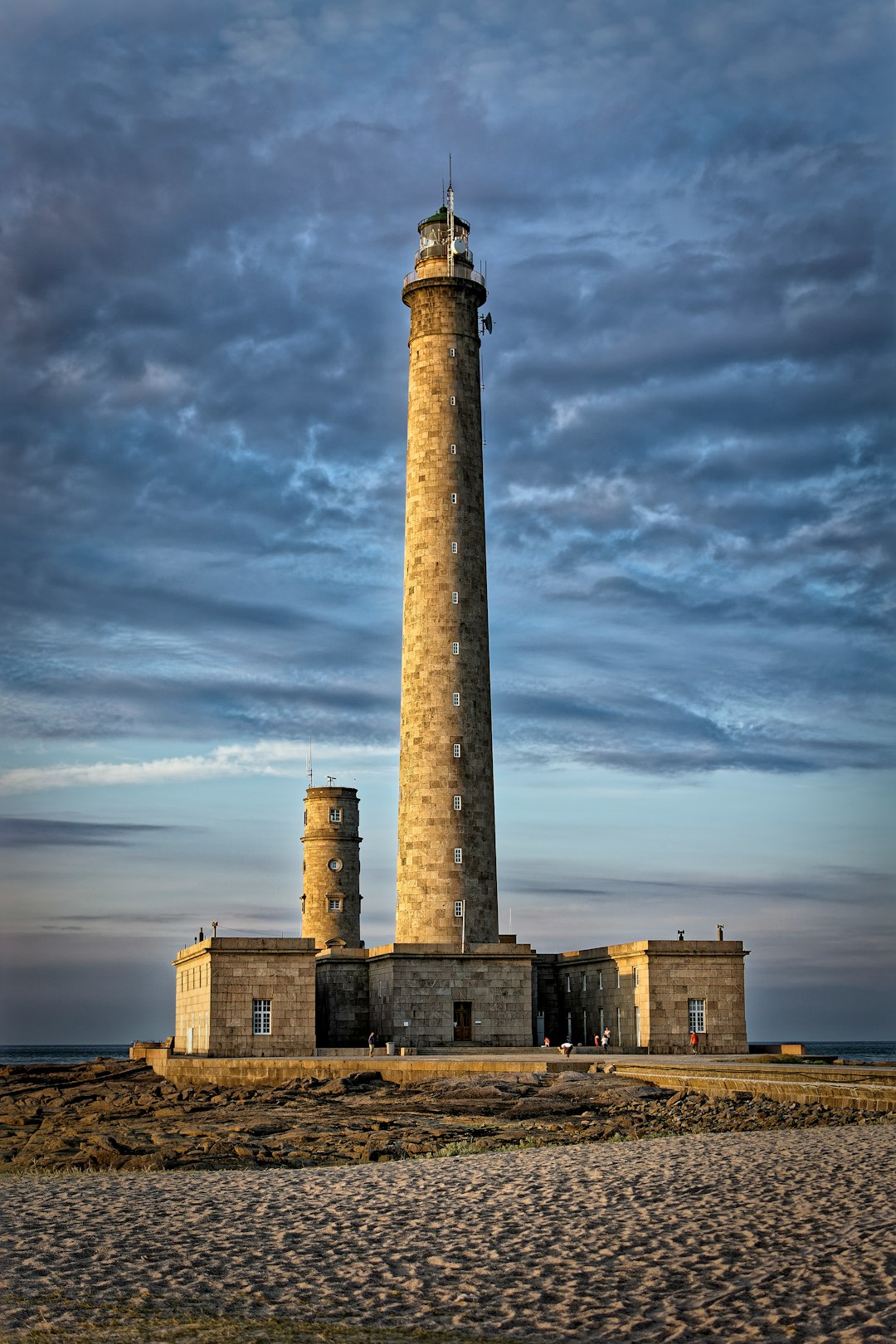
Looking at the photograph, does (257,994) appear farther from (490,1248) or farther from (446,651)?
(490,1248)

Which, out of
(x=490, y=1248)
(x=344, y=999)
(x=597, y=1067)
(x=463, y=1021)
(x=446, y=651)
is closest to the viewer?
(x=490, y=1248)

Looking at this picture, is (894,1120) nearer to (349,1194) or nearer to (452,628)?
(349,1194)

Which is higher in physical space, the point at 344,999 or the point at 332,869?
the point at 332,869

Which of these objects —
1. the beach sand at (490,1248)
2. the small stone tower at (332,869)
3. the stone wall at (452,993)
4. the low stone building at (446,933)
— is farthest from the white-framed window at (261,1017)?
the beach sand at (490,1248)

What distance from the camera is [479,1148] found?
65.6ft

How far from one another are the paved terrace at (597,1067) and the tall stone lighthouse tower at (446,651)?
17.4ft

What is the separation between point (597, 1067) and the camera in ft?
106

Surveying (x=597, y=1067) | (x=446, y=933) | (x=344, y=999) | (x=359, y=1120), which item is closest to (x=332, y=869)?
(x=344, y=999)

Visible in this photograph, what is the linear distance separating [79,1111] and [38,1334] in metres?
21.3

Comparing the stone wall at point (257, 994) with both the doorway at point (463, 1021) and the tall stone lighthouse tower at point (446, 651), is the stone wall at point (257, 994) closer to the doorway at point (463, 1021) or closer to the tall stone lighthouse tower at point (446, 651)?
the tall stone lighthouse tower at point (446, 651)

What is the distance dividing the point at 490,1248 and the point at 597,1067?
67.5ft

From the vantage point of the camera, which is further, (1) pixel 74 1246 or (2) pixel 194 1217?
(2) pixel 194 1217

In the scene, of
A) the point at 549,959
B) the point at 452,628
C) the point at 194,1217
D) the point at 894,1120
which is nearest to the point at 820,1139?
the point at 894,1120

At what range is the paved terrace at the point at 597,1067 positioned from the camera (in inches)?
958
